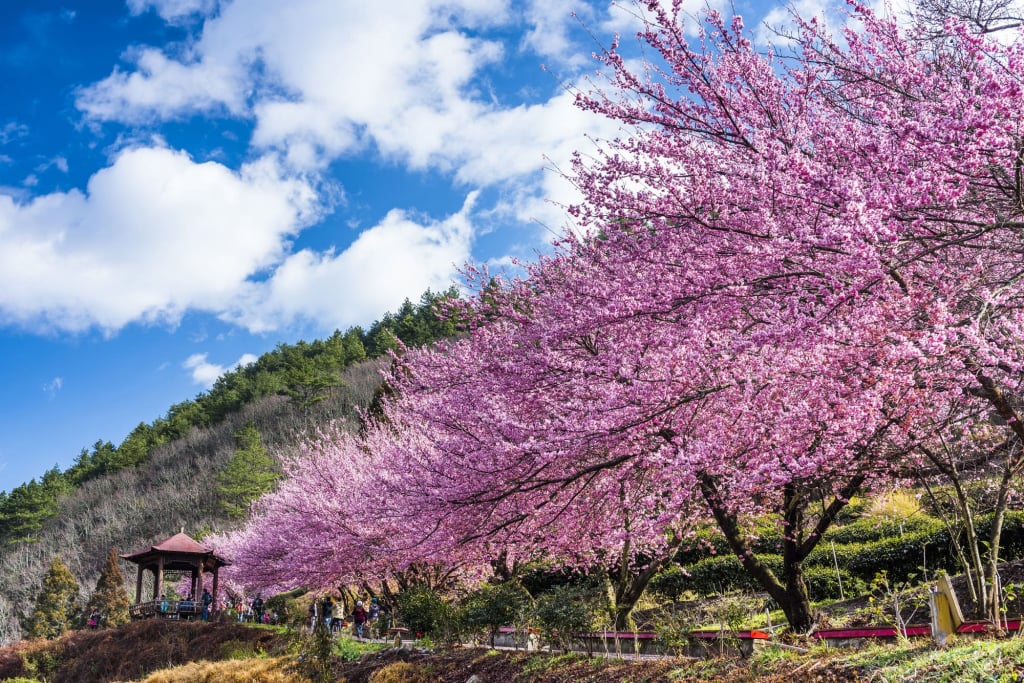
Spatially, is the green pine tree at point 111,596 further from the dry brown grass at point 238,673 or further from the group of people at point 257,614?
the dry brown grass at point 238,673

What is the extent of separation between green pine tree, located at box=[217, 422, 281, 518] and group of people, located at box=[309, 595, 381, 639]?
26947 mm

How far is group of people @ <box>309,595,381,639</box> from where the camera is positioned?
65.5 feet

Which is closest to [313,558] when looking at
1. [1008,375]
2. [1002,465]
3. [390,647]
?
[390,647]

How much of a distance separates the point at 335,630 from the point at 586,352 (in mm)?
16018

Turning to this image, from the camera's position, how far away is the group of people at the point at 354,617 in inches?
786

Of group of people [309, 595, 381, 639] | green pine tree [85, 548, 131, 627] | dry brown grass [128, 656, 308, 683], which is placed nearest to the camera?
dry brown grass [128, 656, 308, 683]

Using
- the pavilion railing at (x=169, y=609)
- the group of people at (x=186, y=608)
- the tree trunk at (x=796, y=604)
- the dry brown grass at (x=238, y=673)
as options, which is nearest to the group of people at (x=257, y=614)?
the group of people at (x=186, y=608)

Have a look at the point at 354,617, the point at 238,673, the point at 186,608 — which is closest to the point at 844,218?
the point at 238,673

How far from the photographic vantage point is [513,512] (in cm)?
920

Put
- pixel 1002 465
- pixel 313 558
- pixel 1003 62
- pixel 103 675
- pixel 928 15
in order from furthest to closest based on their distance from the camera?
1. pixel 103 675
2. pixel 313 558
3. pixel 1002 465
4. pixel 928 15
5. pixel 1003 62

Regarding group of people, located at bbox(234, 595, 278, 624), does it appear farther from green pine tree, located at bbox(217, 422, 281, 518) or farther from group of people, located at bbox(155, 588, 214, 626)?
green pine tree, located at bbox(217, 422, 281, 518)

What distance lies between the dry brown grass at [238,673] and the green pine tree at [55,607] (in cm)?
2729

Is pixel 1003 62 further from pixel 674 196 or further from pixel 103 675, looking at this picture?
pixel 103 675

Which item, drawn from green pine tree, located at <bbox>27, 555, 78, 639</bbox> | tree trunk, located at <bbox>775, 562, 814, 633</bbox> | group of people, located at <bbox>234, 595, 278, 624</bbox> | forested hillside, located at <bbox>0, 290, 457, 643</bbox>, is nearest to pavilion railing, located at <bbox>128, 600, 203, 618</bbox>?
group of people, located at <bbox>234, 595, 278, 624</bbox>
